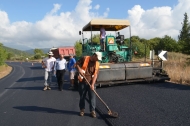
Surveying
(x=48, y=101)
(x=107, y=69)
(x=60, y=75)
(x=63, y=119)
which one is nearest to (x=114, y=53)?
(x=107, y=69)

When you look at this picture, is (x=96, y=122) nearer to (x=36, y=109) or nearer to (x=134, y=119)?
(x=134, y=119)

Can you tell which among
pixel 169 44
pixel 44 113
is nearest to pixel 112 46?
pixel 44 113

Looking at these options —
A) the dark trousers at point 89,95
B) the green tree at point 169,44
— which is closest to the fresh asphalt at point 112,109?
the dark trousers at point 89,95

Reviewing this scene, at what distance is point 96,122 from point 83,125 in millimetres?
312

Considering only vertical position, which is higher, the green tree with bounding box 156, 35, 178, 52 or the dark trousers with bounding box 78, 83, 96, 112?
the green tree with bounding box 156, 35, 178, 52

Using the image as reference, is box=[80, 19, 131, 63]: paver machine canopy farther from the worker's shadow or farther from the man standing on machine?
the worker's shadow

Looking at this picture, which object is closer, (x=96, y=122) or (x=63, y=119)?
(x=96, y=122)

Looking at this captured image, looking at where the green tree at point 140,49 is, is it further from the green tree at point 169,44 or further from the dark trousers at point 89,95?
the green tree at point 169,44

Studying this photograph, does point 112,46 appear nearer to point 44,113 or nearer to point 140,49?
point 44,113

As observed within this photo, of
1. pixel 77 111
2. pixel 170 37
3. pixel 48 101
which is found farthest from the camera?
pixel 170 37

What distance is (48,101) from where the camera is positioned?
680 centimetres

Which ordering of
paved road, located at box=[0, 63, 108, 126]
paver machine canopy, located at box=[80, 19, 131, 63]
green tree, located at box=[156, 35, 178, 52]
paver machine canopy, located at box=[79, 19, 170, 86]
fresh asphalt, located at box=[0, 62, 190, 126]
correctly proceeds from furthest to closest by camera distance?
green tree, located at box=[156, 35, 178, 52]
paver machine canopy, located at box=[80, 19, 131, 63]
paver machine canopy, located at box=[79, 19, 170, 86]
paved road, located at box=[0, 63, 108, 126]
fresh asphalt, located at box=[0, 62, 190, 126]

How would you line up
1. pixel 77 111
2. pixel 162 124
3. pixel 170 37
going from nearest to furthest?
pixel 162 124, pixel 77 111, pixel 170 37

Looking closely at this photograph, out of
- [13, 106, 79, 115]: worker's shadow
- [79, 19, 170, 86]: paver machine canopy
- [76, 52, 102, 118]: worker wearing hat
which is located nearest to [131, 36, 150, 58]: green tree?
[79, 19, 170, 86]: paver machine canopy
